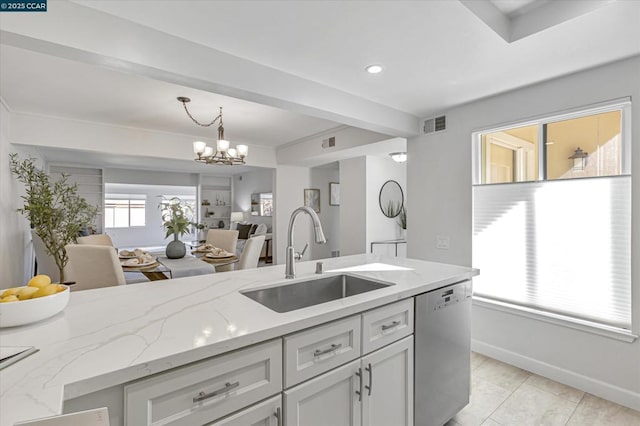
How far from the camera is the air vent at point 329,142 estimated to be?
16.1 ft

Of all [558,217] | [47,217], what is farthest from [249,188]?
[558,217]

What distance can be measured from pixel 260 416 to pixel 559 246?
271 centimetres

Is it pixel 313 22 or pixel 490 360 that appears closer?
pixel 313 22

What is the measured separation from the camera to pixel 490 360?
2893 millimetres

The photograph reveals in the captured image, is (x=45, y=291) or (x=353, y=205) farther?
(x=353, y=205)

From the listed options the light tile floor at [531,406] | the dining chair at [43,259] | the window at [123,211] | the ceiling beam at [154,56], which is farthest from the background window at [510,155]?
the window at [123,211]

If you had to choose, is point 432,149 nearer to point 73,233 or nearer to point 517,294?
point 517,294

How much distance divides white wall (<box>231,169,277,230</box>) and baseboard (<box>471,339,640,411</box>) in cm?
637

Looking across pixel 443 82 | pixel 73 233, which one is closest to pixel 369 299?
pixel 443 82

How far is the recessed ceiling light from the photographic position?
238 cm

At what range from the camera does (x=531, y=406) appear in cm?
219

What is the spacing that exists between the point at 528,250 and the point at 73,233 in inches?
208

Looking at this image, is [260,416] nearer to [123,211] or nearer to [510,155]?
[510,155]

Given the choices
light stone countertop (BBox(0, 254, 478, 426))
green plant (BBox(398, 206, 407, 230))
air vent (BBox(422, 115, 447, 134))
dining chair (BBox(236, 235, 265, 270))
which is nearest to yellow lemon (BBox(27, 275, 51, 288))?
light stone countertop (BBox(0, 254, 478, 426))
